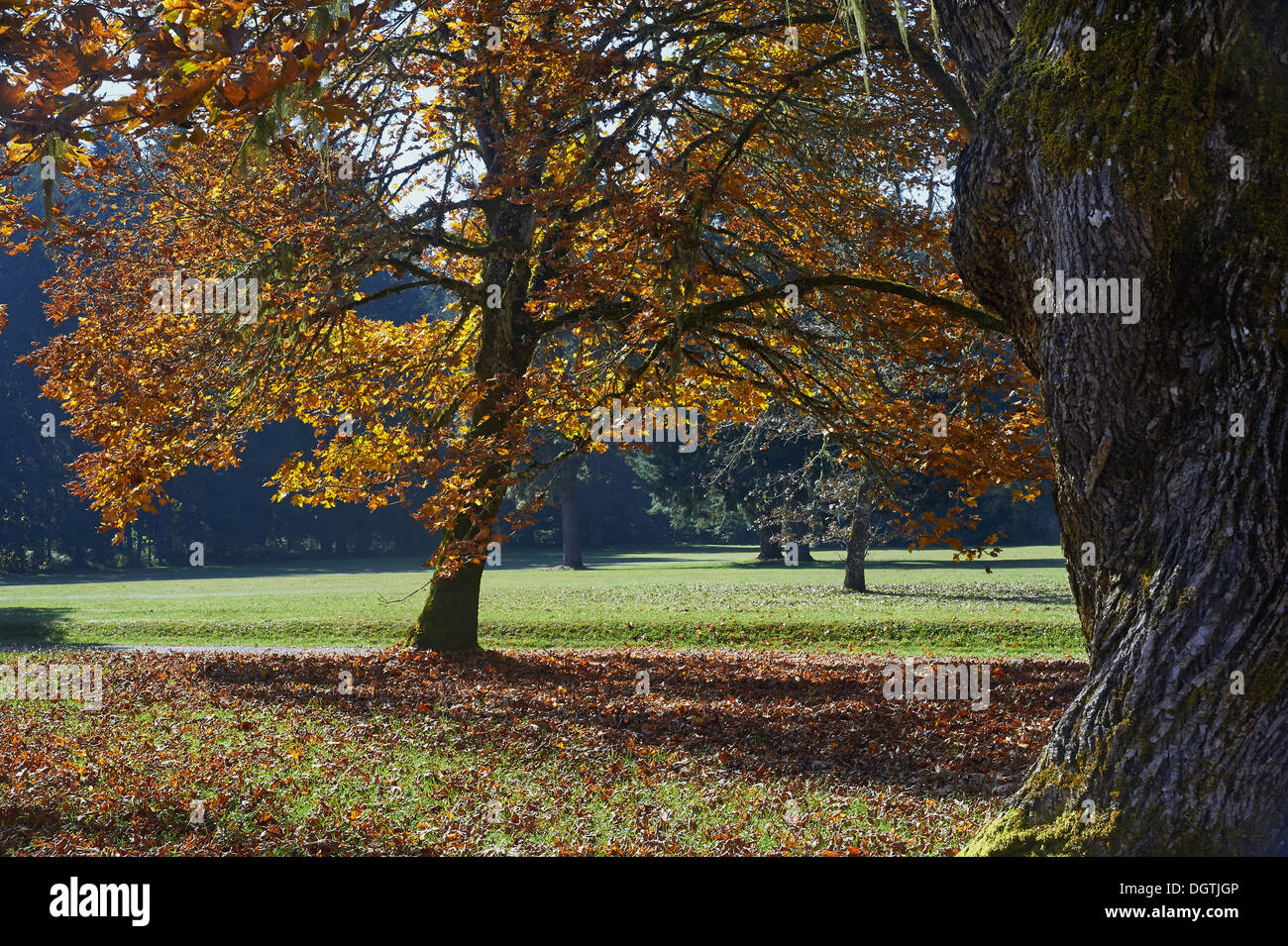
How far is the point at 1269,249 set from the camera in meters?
4.29

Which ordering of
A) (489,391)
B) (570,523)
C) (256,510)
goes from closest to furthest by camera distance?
(489,391), (570,523), (256,510)

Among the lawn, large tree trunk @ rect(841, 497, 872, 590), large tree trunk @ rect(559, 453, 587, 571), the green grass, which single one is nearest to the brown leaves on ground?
the lawn

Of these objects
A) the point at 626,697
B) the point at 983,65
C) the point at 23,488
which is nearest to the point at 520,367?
the point at 626,697

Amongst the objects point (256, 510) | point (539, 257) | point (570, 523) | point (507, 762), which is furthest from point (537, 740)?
point (256, 510)

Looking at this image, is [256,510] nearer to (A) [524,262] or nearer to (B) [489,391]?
(B) [489,391]

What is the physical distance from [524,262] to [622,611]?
35.6ft

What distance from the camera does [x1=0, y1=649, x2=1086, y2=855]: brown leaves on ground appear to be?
5738 mm

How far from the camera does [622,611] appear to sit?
20.8m

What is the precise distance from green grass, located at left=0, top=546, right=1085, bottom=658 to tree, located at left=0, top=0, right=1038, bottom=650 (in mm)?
2850

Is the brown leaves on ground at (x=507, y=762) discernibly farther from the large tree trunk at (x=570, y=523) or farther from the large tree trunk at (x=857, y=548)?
the large tree trunk at (x=570, y=523)

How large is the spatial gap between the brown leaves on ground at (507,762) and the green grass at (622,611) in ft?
8.92

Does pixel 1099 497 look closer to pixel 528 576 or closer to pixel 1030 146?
pixel 1030 146

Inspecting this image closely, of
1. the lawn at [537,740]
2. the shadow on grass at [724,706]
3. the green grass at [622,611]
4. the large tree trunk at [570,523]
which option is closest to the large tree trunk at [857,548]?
the green grass at [622,611]
